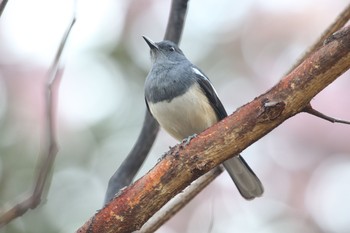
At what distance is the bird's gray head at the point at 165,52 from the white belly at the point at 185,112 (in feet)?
1.09

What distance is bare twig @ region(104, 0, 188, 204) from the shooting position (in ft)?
6.15

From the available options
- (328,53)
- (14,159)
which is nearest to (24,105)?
(14,159)

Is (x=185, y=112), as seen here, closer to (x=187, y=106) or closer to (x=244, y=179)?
(x=187, y=106)

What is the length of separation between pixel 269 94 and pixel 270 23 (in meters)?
2.78

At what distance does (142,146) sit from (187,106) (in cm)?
46

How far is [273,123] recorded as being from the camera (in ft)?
4.24

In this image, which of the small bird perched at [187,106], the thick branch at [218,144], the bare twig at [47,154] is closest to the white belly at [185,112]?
the small bird perched at [187,106]

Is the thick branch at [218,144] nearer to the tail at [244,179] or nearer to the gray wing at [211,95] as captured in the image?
the tail at [244,179]

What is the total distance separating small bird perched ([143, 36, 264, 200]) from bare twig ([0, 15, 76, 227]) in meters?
1.20

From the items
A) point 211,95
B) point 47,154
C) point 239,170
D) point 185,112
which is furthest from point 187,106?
point 47,154

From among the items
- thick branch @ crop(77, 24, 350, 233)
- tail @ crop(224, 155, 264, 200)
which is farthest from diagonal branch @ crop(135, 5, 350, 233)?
tail @ crop(224, 155, 264, 200)

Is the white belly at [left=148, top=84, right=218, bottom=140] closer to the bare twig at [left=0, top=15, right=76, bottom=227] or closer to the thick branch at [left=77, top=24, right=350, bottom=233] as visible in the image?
the thick branch at [left=77, top=24, right=350, bottom=233]

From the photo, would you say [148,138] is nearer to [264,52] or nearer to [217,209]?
[217,209]

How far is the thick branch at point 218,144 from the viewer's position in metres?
1.26
